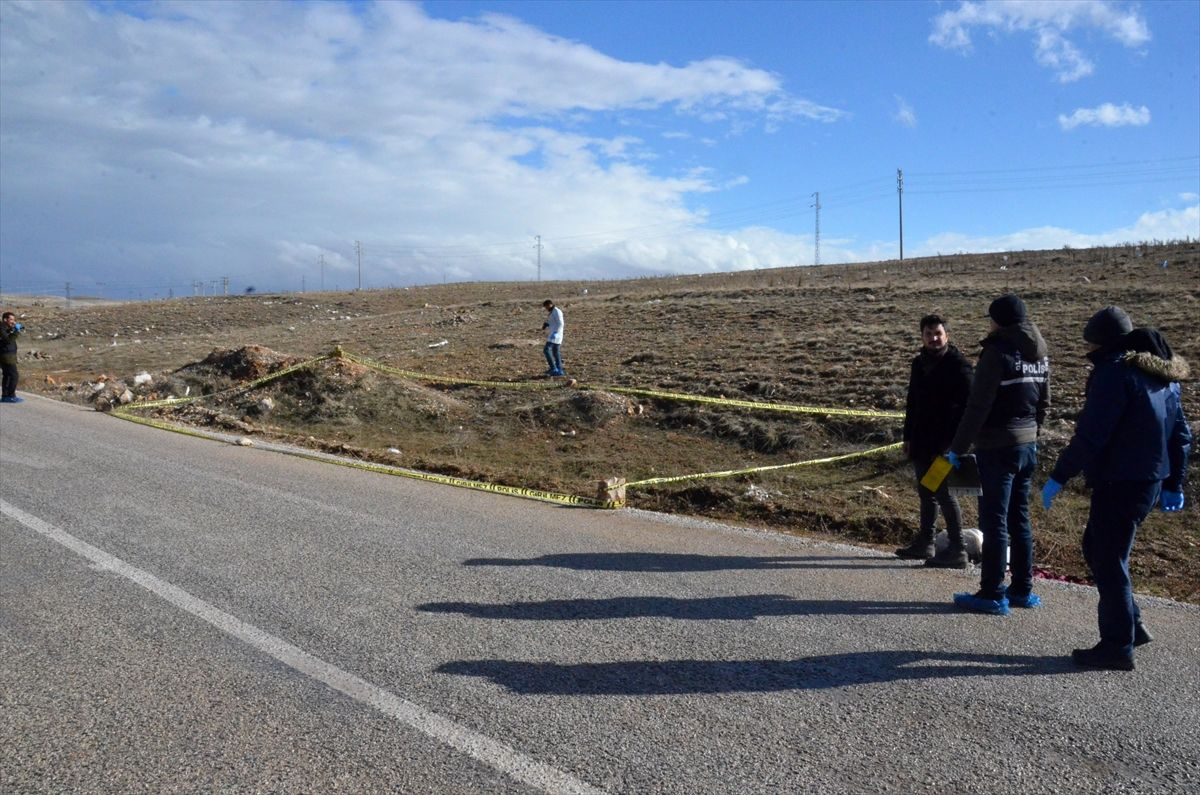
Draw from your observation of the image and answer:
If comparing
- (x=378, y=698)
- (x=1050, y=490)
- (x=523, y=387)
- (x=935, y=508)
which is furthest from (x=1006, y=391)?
(x=523, y=387)

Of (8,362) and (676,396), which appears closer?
→ (676,396)

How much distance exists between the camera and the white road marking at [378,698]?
344 centimetres

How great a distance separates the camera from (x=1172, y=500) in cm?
465

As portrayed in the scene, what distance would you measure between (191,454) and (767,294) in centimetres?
2355

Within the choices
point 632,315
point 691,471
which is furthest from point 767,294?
point 691,471

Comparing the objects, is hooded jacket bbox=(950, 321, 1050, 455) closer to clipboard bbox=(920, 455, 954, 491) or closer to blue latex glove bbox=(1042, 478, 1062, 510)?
clipboard bbox=(920, 455, 954, 491)

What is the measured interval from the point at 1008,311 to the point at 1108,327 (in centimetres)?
80

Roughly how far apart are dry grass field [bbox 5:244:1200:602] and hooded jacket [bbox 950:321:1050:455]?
170cm

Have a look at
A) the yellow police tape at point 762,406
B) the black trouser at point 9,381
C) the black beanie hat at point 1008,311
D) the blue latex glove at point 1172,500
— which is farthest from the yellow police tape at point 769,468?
the black trouser at point 9,381

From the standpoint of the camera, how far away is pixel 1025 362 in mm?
5473

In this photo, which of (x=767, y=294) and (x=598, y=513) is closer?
(x=598, y=513)

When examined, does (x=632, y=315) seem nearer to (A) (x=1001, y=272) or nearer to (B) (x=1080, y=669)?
(A) (x=1001, y=272)

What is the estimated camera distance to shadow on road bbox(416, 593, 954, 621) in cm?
526

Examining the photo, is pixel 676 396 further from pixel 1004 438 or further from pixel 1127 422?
pixel 1127 422
